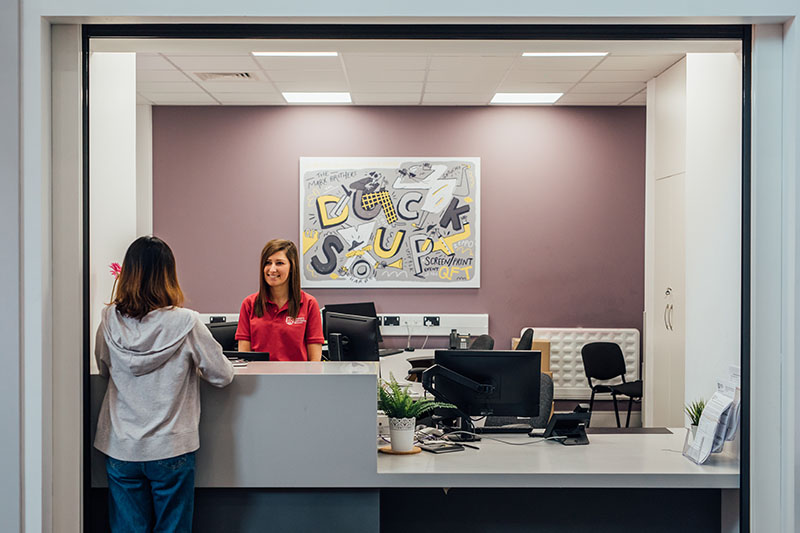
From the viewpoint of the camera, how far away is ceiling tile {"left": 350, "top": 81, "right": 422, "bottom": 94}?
5.91 m

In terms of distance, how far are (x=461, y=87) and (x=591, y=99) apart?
1.30 m

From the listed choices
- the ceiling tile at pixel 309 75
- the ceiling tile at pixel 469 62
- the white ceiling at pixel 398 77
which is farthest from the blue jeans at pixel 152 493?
the ceiling tile at pixel 309 75

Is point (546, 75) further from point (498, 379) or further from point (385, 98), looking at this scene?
point (498, 379)

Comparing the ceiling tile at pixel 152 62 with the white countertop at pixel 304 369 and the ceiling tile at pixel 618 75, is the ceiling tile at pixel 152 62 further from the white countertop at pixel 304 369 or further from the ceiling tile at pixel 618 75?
the ceiling tile at pixel 618 75

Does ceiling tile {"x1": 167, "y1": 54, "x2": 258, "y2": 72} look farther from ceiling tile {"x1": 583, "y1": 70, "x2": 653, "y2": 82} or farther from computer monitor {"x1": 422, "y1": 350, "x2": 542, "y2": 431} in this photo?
computer monitor {"x1": 422, "y1": 350, "x2": 542, "y2": 431}

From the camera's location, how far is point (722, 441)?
280cm

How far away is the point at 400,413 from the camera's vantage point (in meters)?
2.93

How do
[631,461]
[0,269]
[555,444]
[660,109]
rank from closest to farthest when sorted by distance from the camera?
1. [0,269]
2. [631,461]
3. [555,444]
4. [660,109]

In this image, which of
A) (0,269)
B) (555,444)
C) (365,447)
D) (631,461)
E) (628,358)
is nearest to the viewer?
(0,269)

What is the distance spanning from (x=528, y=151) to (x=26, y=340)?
5.10 m

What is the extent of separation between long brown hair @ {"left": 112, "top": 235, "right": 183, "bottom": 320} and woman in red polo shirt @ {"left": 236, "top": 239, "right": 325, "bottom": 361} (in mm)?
1333

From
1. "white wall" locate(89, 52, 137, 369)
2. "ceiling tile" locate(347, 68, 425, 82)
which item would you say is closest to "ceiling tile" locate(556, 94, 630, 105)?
"ceiling tile" locate(347, 68, 425, 82)
